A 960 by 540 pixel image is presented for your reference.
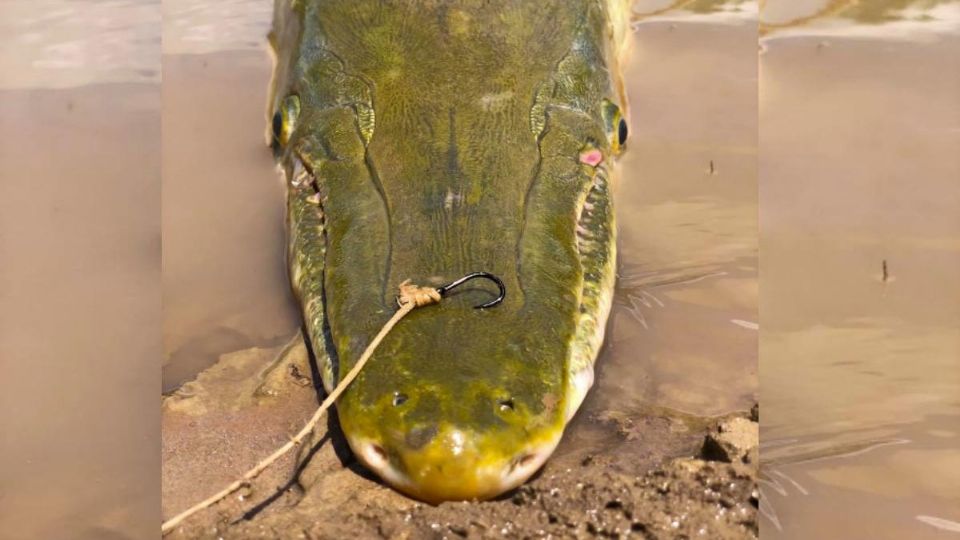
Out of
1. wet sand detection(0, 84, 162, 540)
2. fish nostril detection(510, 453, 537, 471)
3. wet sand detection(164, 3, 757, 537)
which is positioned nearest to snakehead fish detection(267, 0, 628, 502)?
fish nostril detection(510, 453, 537, 471)

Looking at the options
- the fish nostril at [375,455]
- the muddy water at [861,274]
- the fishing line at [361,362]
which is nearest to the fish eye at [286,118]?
→ the fishing line at [361,362]

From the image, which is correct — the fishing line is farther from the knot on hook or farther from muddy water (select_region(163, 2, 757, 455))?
muddy water (select_region(163, 2, 757, 455))

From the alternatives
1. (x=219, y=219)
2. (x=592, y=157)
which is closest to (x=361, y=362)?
(x=592, y=157)

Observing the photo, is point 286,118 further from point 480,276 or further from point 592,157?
point 480,276

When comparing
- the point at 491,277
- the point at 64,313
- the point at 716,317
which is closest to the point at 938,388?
the point at 716,317

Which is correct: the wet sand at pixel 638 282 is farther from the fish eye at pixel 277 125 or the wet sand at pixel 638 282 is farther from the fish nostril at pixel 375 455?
the fish eye at pixel 277 125

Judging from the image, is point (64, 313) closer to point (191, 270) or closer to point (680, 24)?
point (191, 270)
